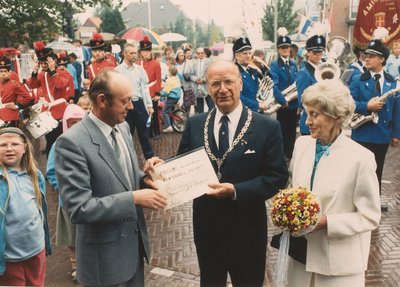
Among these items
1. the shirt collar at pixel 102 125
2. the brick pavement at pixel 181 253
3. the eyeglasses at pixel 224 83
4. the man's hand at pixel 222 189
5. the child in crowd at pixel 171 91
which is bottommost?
the brick pavement at pixel 181 253

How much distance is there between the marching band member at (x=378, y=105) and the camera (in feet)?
16.2

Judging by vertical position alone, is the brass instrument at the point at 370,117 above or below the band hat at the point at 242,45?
below

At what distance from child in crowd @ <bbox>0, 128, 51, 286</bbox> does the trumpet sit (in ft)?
16.3

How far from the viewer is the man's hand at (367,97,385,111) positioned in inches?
192

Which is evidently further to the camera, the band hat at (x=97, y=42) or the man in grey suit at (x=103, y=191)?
the band hat at (x=97, y=42)

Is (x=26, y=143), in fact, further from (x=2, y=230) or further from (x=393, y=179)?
(x=393, y=179)

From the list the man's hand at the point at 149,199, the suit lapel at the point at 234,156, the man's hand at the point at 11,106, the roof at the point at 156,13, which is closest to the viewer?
the man's hand at the point at 149,199

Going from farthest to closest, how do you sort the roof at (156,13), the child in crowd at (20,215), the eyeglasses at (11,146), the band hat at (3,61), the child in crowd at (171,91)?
the roof at (156,13) < the child in crowd at (171,91) < the band hat at (3,61) < the eyeglasses at (11,146) < the child in crowd at (20,215)

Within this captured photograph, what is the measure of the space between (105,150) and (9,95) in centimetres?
677

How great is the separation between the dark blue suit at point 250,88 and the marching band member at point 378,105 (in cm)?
189

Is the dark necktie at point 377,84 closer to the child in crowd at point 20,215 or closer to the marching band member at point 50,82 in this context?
the child in crowd at point 20,215

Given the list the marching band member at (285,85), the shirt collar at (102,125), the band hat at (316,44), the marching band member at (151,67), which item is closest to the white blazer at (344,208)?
the shirt collar at (102,125)

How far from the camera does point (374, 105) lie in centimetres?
489

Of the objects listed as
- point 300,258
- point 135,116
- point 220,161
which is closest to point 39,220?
point 220,161
